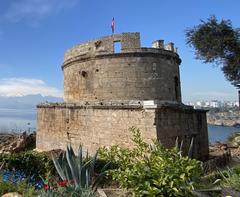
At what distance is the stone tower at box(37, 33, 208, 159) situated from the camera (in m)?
11.1

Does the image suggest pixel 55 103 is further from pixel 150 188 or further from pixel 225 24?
pixel 150 188

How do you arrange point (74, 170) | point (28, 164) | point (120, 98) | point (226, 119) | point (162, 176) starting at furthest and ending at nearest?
point (226, 119)
point (120, 98)
point (28, 164)
point (74, 170)
point (162, 176)

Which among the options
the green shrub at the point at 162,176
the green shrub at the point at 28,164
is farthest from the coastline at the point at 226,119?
the green shrub at the point at 162,176

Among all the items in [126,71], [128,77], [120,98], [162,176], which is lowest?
[162,176]

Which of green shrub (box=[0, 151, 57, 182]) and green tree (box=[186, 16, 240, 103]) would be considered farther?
green tree (box=[186, 16, 240, 103])

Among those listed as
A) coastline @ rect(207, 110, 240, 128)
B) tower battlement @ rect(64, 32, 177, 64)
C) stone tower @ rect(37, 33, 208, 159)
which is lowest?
coastline @ rect(207, 110, 240, 128)

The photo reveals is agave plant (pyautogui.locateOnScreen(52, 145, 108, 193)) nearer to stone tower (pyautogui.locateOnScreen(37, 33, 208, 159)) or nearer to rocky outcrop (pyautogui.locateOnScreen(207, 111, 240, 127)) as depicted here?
stone tower (pyautogui.locateOnScreen(37, 33, 208, 159))

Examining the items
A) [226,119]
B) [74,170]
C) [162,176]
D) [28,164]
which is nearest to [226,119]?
[226,119]

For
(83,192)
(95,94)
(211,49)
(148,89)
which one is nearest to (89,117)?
(95,94)

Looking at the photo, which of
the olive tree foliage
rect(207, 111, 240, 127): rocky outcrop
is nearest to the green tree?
the olive tree foliage

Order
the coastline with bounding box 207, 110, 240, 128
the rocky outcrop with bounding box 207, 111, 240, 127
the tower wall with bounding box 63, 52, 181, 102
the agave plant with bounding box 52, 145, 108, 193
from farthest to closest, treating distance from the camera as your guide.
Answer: the rocky outcrop with bounding box 207, 111, 240, 127
the coastline with bounding box 207, 110, 240, 128
the tower wall with bounding box 63, 52, 181, 102
the agave plant with bounding box 52, 145, 108, 193

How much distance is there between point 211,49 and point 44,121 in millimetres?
Result: 10109

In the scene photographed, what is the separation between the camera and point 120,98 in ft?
45.1

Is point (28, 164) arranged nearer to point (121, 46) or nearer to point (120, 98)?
point (120, 98)
